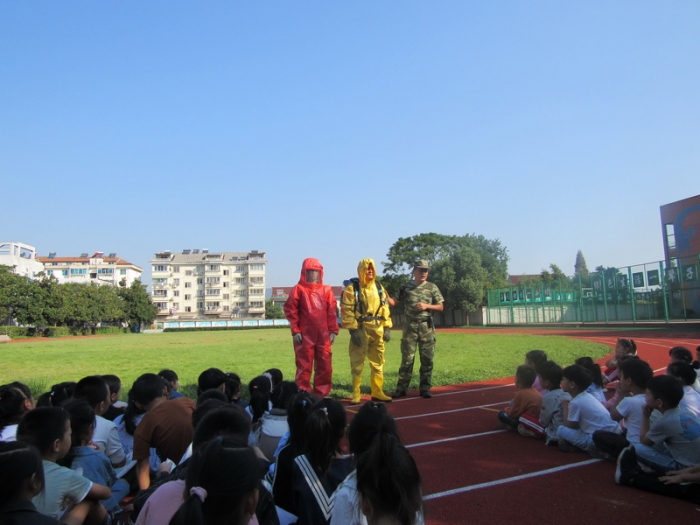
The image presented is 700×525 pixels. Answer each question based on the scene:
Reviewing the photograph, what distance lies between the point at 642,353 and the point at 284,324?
5592cm

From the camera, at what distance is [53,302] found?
168 feet

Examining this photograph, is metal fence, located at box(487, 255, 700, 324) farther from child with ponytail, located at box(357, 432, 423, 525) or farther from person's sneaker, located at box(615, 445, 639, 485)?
child with ponytail, located at box(357, 432, 423, 525)

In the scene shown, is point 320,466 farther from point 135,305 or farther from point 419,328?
point 135,305

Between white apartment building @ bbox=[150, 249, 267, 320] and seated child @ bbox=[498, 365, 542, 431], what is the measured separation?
93798 millimetres

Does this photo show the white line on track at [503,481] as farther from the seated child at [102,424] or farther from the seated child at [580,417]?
the seated child at [102,424]

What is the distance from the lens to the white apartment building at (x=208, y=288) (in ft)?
322

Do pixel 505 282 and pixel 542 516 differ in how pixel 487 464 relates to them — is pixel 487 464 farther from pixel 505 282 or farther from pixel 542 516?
pixel 505 282

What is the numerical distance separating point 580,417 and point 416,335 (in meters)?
3.75

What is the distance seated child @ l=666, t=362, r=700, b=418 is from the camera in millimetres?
4598

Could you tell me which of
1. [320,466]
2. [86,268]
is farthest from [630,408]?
[86,268]

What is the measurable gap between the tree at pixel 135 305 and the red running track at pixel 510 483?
221 feet

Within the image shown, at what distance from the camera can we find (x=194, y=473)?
1.89 m

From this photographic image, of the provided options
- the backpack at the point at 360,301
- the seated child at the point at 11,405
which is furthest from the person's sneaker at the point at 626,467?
the seated child at the point at 11,405

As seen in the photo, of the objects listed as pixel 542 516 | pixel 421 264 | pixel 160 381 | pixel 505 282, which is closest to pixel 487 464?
pixel 542 516
